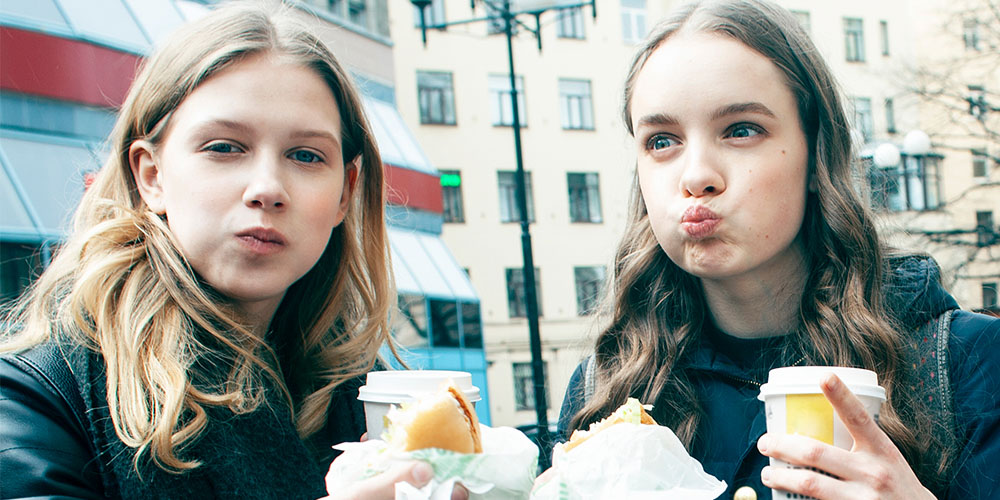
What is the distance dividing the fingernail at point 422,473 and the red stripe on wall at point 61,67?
9.28 meters

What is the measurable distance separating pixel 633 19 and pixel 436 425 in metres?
29.0

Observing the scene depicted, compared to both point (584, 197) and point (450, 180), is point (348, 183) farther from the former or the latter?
point (584, 197)

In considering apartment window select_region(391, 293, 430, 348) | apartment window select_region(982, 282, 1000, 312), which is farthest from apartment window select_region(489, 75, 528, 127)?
apartment window select_region(982, 282, 1000, 312)

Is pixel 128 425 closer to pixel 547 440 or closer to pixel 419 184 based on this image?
pixel 547 440

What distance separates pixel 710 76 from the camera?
2225 mm

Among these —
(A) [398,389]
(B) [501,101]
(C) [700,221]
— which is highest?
(B) [501,101]

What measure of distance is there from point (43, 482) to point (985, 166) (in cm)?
3149

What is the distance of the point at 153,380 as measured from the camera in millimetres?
2158

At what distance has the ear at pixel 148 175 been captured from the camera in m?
2.39

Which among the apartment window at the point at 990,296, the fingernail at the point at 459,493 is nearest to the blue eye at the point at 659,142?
the fingernail at the point at 459,493

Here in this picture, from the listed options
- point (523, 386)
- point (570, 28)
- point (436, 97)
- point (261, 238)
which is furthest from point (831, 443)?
point (570, 28)

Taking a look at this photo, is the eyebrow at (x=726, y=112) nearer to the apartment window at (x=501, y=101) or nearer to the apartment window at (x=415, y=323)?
the apartment window at (x=415, y=323)

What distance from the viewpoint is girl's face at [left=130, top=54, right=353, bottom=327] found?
87.2 inches

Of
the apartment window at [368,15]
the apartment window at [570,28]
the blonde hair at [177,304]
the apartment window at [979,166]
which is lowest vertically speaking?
the blonde hair at [177,304]
